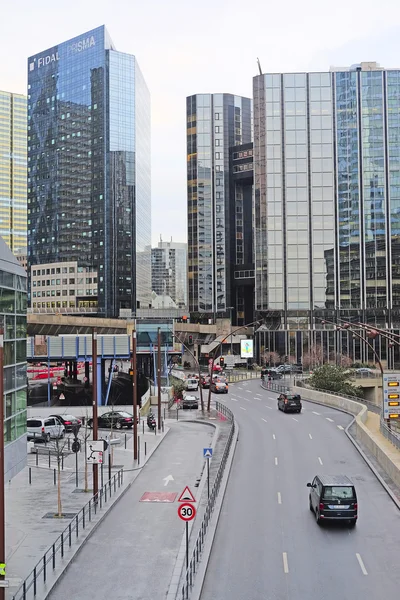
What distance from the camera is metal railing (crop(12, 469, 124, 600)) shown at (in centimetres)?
1633

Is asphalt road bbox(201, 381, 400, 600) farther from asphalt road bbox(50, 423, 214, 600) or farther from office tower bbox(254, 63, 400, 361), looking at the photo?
office tower bbox(254, 63, 400, 361)

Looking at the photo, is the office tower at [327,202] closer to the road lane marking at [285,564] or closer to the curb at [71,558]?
the curb at [71,558]

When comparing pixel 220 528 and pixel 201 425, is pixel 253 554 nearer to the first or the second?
pixel 220 528

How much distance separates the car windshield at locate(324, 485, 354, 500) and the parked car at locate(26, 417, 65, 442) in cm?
2370

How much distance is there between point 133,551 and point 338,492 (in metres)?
7.38

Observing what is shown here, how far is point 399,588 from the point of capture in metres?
16.9

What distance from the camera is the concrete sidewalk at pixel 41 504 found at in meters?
19.5

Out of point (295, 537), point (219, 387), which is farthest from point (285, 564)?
point (219, 387)

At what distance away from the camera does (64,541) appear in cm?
2094

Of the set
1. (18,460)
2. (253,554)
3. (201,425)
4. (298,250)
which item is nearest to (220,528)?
(253,554)

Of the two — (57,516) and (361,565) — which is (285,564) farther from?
(57,516)

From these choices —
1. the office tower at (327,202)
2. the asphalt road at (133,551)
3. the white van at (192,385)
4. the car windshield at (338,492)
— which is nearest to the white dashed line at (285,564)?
the asphalt road at (133,551)

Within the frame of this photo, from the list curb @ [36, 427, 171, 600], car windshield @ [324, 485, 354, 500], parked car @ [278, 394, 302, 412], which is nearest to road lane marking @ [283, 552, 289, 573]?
car windshield @ [324, 485, 354, 500]

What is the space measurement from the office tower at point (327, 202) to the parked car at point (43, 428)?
299ft
